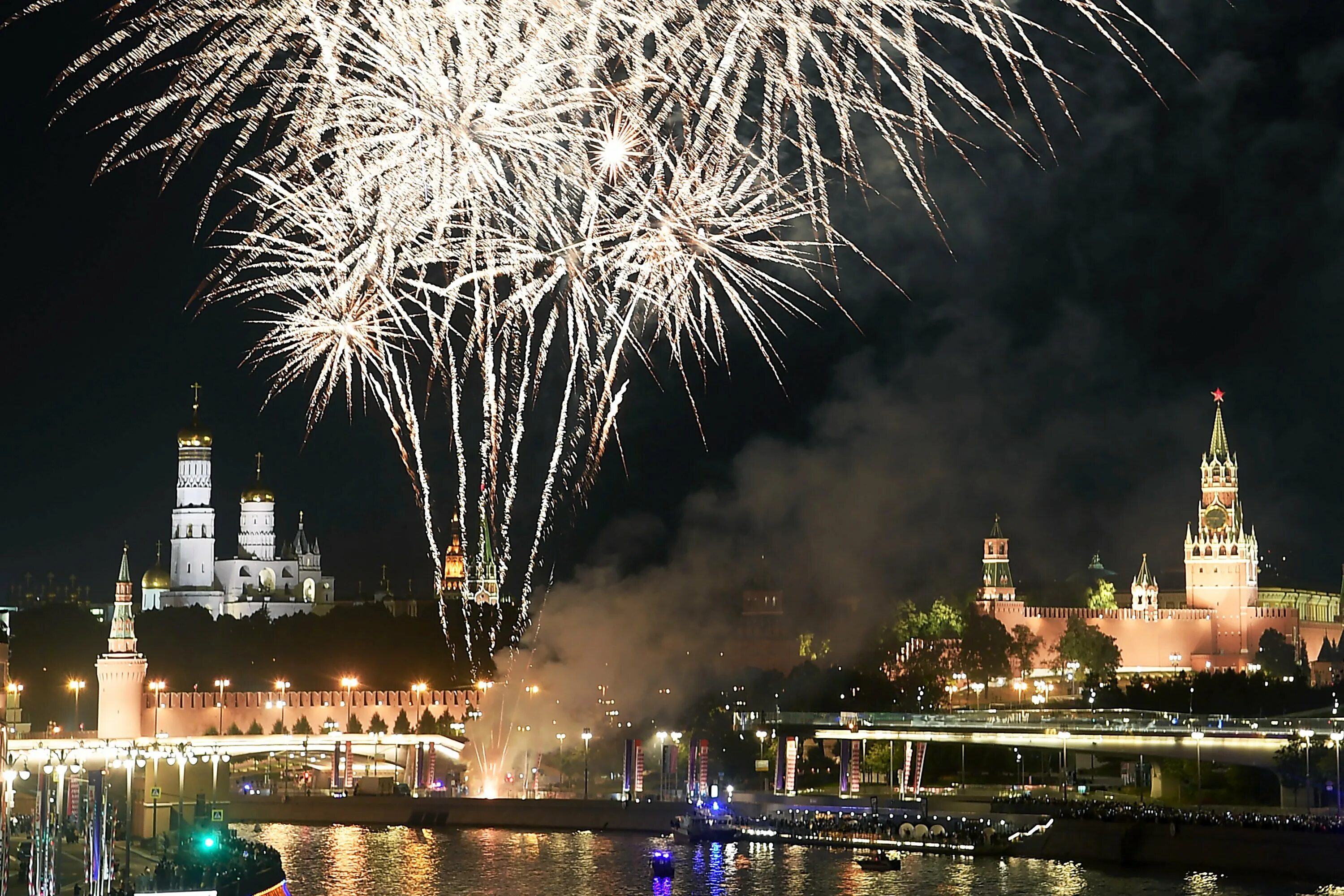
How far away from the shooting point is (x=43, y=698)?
65.4 meters

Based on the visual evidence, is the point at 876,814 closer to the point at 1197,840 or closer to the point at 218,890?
the point at 1197,840

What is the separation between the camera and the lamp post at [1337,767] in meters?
45.3

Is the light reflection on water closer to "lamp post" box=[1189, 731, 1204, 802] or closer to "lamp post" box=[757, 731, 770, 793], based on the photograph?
"lamp post" box=[1189, 731, 1204, 802]

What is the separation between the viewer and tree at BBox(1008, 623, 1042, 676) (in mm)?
82188

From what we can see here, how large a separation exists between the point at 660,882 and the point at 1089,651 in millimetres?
50605

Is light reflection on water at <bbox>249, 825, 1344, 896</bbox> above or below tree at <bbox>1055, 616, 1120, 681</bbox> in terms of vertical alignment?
below

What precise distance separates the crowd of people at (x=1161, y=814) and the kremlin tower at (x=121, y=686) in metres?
25.9

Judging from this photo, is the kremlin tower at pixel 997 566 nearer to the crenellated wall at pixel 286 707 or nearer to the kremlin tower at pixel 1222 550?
the kremlin tower at pixel 1222 550

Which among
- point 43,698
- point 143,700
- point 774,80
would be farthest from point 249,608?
point 774,80

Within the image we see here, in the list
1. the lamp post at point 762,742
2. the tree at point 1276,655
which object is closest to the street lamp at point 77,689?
the lamp post at point 762,742

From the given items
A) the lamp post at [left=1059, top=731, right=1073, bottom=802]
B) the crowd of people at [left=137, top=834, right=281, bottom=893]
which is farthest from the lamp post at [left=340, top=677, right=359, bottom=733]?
the crowd of people at [left=137, top=834, right=281, bottom=893]

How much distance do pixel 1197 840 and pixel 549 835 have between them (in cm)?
1501

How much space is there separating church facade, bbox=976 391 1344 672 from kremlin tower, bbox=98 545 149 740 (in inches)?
1688

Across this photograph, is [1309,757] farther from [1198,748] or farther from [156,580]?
[156,580]
